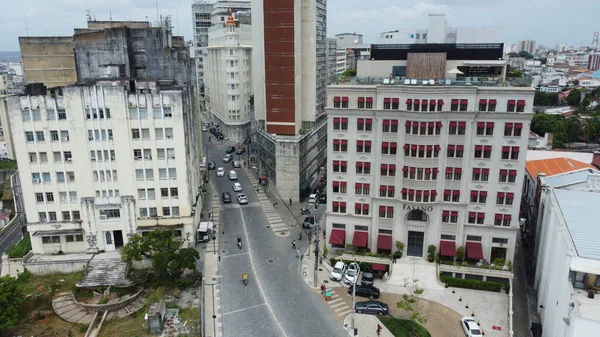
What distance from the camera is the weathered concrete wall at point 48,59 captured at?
8556 centimetres

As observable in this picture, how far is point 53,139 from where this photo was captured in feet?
211

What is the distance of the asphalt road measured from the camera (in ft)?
172

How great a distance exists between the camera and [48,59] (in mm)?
87312

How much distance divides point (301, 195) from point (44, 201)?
4767cm

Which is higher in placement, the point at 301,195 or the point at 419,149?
the point at 419,149

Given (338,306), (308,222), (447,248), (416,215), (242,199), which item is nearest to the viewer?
(338,306)

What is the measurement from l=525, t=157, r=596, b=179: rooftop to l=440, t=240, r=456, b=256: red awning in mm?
25080

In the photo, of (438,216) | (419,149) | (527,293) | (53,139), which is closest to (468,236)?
(438,216)

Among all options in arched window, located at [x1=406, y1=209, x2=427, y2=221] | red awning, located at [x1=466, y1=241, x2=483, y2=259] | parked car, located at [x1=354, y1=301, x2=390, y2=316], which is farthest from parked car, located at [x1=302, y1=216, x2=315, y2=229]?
red awning, located at [x1=466, y1=241, x2=483, y2=259]

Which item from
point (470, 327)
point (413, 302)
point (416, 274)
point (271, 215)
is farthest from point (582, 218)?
point (271, 215)

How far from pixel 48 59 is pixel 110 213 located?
40.2m

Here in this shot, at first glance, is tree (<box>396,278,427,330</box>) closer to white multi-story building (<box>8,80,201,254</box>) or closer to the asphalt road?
the asphalt road

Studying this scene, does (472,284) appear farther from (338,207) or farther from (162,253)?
(162,253)

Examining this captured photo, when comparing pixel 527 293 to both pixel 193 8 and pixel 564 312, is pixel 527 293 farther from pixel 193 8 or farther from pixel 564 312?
pixel 193 8
